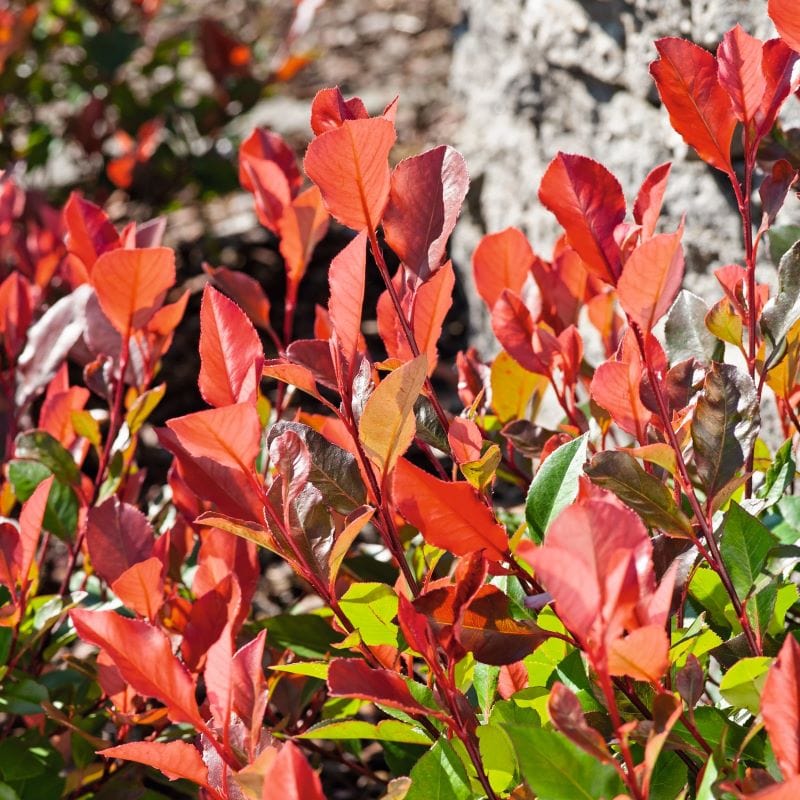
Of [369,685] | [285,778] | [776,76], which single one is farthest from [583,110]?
[285,778]

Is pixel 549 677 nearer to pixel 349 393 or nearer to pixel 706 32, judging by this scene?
pixel 349 393

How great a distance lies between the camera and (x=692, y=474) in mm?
1137

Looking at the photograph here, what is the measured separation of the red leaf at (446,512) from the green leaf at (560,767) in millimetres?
166

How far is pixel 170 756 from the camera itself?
2.71 feet

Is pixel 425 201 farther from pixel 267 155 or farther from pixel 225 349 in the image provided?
pixel 267 155

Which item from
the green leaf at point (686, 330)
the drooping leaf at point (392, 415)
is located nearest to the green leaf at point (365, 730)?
the drooping leaf at point (392, 415)

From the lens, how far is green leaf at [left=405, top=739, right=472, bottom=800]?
2.83 ft

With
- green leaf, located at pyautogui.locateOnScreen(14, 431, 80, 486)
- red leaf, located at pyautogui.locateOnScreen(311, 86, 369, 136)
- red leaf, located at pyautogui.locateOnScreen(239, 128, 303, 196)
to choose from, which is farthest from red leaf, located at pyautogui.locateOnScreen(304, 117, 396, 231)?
green leaf, located at pyautogui.locateOnScreen(14, 431, 80, 486)

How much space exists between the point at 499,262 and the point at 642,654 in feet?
2.36

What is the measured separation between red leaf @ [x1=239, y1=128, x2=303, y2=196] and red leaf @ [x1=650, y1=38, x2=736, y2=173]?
2.08 feet

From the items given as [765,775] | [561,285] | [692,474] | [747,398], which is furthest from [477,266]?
[765,775]

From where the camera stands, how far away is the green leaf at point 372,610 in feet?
3.14

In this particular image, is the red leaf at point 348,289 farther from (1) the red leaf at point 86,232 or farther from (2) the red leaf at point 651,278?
(1) the red leaf at point 86,232

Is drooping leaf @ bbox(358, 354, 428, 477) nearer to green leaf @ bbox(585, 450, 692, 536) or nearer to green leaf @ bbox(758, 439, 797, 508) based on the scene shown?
green leaf @ bbox(585, 450, 692, 536)
